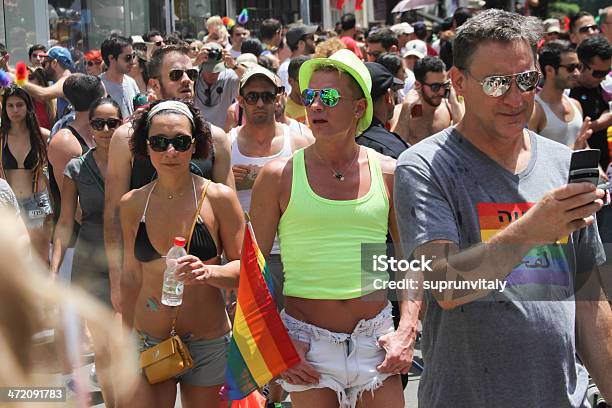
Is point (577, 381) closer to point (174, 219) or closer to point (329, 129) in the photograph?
point (329, 129)

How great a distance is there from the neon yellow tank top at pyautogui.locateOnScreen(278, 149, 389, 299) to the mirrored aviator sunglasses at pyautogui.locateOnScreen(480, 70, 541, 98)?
139cm

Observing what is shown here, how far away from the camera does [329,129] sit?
14.2 ft

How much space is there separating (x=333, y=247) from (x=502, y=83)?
1454 millimetres

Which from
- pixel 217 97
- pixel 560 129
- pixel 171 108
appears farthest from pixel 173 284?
pixel 217 97

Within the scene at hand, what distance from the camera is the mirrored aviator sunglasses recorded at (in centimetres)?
287

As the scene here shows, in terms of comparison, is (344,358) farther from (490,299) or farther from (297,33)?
(297,33)

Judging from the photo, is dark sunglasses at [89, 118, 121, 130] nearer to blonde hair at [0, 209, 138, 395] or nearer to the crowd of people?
the crowd of people

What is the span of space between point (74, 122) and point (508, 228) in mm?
5118

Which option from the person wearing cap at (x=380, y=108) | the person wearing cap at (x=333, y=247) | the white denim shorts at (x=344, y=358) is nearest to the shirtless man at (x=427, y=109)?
the person wearing cap at (x=380, y=108)

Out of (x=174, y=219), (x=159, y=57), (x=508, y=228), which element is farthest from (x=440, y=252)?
(x=159, y=57)

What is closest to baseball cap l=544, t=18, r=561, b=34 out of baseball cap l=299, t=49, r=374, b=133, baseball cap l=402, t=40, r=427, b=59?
baseball cap l=402, t=40, r=427, b=59

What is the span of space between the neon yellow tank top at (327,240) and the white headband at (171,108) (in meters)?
0.94

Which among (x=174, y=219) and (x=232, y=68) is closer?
(x=174, y=219)

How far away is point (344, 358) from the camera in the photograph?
4.11 metres
